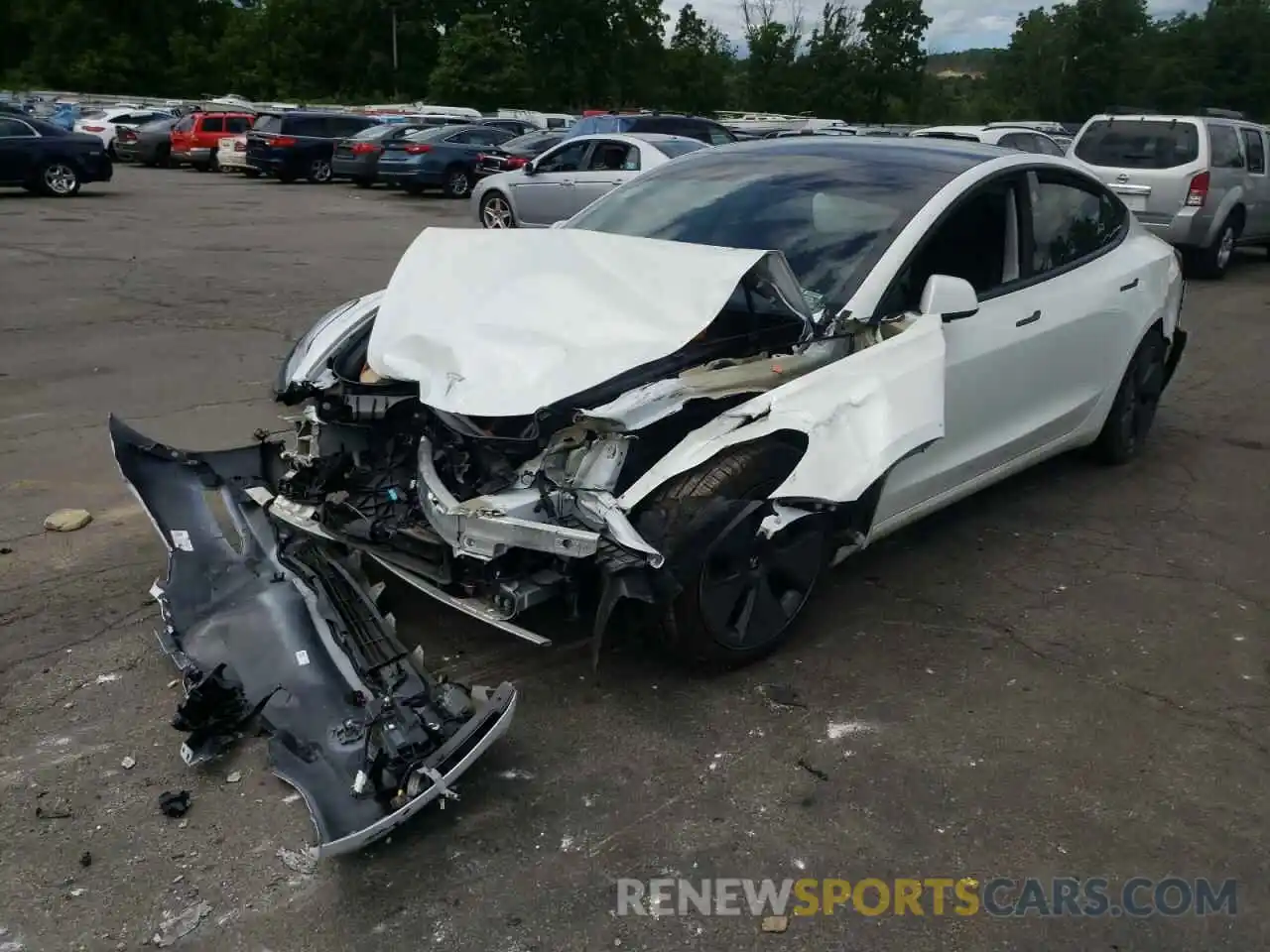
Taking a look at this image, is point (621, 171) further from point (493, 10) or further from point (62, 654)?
point (493, 10)

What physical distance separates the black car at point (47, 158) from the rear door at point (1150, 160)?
56.4 feet

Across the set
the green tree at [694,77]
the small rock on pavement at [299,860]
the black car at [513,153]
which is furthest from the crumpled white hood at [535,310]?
the green tree at [694,77]

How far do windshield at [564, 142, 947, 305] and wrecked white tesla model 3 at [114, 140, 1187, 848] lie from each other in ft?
0.05

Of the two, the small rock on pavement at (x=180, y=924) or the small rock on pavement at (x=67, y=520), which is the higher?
the small rock on pavement at (x=67, y=520)

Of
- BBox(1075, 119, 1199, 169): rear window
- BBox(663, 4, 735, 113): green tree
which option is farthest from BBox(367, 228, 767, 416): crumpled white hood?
BBox(663, 4, 735, 113): green tree

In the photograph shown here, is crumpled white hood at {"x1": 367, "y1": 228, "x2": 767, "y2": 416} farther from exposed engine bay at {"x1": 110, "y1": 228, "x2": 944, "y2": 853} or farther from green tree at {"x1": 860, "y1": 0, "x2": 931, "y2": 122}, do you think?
green tree at {"x1": 860, "y1": 0, "x2": 931, "y2": 122}

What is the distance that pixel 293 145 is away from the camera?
26.5 metres

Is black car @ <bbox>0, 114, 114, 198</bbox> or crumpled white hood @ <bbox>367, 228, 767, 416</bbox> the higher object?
black car @ <bbox>0, 114, 114, 198</bbox>

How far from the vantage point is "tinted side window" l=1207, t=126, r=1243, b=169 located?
1334cm

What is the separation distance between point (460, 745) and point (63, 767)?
1.26 metres

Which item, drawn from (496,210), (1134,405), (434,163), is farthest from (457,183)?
(1134,405)

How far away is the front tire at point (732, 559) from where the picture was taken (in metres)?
3.41

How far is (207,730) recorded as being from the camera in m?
3.24

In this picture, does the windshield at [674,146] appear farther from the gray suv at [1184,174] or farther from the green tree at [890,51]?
the green tree at [890,51]
